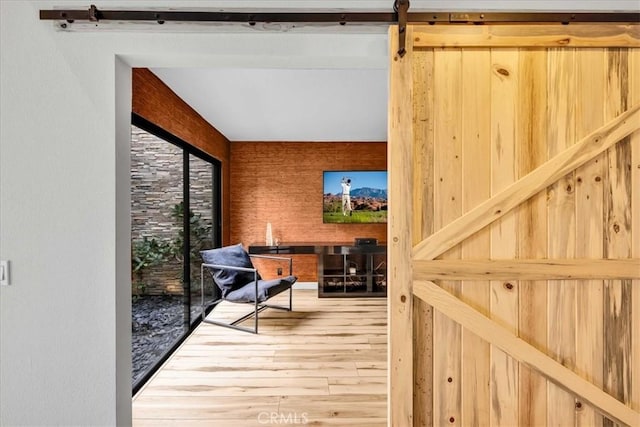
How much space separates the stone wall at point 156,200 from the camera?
2354 mm

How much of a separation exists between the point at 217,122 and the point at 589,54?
3522 mm

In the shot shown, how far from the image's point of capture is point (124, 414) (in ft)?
4.46

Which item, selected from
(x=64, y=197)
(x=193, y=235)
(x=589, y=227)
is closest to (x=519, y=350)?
(x=589, y=227)

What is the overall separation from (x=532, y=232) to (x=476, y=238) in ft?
0.79

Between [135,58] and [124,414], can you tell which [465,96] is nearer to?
[135,58]

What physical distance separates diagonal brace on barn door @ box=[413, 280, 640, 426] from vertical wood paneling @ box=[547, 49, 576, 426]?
5cm

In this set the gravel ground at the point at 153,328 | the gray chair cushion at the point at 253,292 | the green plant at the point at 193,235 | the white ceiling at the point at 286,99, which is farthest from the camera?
the gray chair cushion at the point at 253,292

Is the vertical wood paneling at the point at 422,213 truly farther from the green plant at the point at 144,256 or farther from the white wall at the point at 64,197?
the green plant at the point at 144,256

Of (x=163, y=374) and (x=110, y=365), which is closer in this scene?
(x=110, y=365)

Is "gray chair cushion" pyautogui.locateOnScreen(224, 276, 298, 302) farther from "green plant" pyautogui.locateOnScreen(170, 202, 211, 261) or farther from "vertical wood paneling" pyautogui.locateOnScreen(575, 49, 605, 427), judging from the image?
"vertical wood paneling" pyautogui.locateOnScreen(575, 49, 605, 427)

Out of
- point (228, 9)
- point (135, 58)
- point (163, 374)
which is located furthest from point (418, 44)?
point (163, 374)

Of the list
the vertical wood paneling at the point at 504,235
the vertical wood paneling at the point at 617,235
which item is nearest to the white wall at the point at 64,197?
the vertical wood paneling at the point at 504,235

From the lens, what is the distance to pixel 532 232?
125cm

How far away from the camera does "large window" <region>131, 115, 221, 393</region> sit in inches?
92.3
